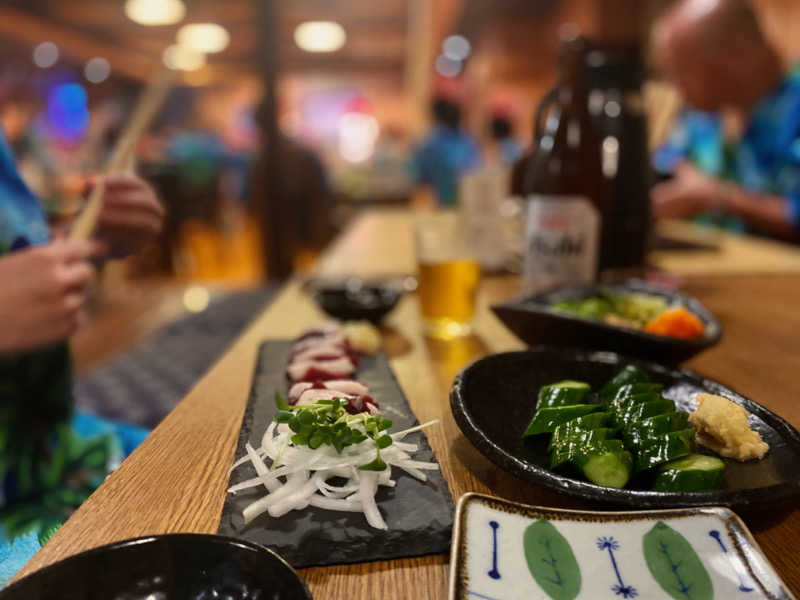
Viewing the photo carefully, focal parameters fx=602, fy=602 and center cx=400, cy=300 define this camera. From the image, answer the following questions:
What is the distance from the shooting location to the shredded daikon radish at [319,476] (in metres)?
0.61

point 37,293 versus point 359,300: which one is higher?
point 37,293

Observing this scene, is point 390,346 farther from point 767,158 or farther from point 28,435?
point 767,158

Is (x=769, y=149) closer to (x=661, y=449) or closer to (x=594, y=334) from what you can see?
(x=594, y=334)

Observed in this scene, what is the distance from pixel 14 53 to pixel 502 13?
513 centimetres

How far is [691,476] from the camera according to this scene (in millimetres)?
609

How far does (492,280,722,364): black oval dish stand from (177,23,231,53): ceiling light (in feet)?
25.2

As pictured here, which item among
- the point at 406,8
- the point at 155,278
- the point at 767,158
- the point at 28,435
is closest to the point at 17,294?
the point at 28,435

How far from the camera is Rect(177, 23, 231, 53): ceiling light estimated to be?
24.9 feet

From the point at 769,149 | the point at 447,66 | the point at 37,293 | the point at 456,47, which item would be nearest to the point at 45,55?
the point at 37,293

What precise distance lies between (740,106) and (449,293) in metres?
3.17

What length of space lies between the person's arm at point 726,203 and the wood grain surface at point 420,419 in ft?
3.90

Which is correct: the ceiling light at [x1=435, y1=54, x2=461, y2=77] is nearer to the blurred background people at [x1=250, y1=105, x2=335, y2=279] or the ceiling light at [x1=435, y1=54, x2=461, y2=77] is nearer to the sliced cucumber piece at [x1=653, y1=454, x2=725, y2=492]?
the blurred background people at [x1=250, y1=105, x2=335, y2=279]

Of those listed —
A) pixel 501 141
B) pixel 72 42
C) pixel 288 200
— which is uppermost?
pixel 72 42

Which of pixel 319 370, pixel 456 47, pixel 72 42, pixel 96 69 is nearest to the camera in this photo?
pixel 319 370
